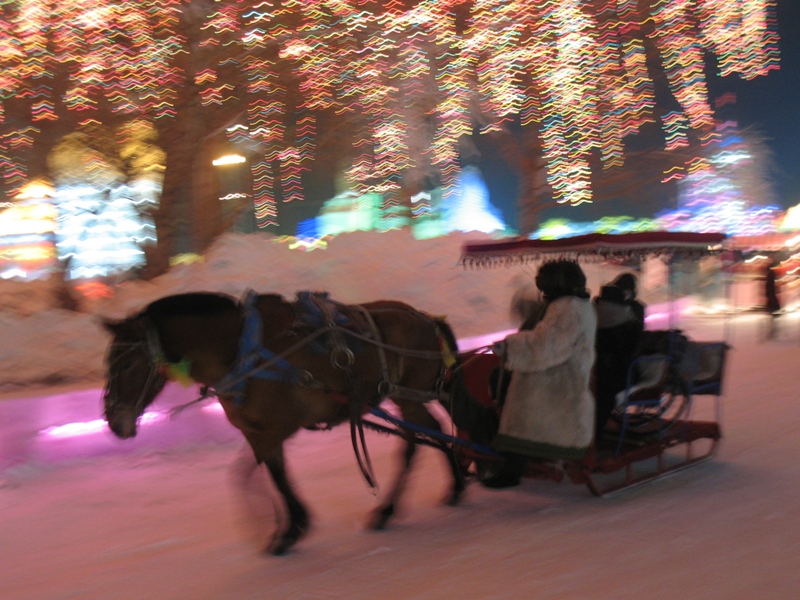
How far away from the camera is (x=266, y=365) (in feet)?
15.0

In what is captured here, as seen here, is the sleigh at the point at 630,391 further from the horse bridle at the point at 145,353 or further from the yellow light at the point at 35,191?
the yellow light at the point at 35,191

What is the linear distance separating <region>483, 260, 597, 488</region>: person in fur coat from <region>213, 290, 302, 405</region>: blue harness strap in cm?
146

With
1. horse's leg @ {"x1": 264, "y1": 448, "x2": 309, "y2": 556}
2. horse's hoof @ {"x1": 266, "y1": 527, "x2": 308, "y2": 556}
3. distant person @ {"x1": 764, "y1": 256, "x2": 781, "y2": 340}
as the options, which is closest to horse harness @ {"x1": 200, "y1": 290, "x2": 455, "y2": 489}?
horse's leg @ {"x1": 264, "y1": 448, "x2": 309, "y2": 556}

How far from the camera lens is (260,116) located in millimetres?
12656

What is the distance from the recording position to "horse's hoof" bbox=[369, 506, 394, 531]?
512cm

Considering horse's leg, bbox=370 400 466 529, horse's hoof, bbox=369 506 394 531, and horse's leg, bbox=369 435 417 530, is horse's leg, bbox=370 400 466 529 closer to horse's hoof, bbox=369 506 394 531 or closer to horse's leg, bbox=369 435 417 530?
horse's leg, bbox=369 435 417 530

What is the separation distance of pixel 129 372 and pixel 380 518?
1915mm

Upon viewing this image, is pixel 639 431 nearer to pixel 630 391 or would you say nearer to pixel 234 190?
pixel 630 391

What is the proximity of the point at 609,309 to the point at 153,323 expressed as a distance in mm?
3467

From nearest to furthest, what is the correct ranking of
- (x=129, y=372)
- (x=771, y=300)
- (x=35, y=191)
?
(x=129, y=372), (x=35, y=191), (x=771, y=300)

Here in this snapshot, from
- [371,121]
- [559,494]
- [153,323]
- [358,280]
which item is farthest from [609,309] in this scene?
[371,121]

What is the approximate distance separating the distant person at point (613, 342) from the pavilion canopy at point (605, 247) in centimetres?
40

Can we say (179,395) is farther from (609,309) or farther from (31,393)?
(609,309)

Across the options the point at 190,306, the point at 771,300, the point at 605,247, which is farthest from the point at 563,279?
the point at 771,300
